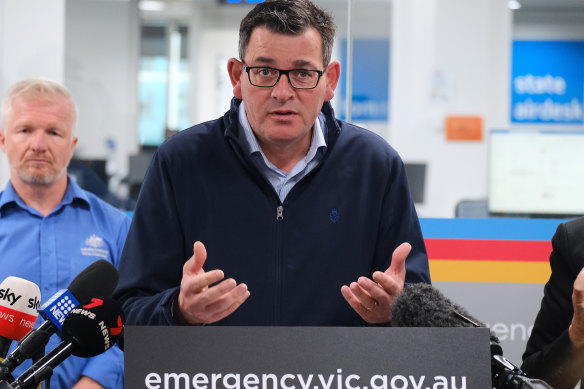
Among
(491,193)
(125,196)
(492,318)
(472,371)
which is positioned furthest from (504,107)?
(472,371)

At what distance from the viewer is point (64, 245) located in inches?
98.3

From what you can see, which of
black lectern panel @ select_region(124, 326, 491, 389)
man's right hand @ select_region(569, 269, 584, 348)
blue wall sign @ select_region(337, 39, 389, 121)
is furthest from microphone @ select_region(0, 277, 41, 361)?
blue wall sign @ select_region(337, 39, 389, 121)

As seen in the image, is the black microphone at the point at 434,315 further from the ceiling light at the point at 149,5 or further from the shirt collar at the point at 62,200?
the ceiling light at the point at 149,5

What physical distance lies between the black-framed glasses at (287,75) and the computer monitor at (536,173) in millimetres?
2085

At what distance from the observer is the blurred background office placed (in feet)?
11.6

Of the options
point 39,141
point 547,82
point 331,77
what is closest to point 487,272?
point 331,77

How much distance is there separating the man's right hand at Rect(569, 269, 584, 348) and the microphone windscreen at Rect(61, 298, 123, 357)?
32.8 inches

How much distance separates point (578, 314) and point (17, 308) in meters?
1.07

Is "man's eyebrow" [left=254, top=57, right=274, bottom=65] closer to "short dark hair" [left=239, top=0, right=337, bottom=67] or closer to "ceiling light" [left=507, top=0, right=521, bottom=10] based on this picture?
"short dark hair" [left=239, top=0, right=337, bottom=67]

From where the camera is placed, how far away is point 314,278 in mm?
1892

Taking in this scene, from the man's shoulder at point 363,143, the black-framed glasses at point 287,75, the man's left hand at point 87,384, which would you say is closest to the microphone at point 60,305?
the black-framed glasses at point 287,75

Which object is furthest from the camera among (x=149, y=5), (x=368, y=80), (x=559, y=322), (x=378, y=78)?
(x=378, y=78)

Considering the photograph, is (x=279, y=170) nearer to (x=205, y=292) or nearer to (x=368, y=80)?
(x=205, y=292)

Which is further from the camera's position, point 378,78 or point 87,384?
point 378,78
